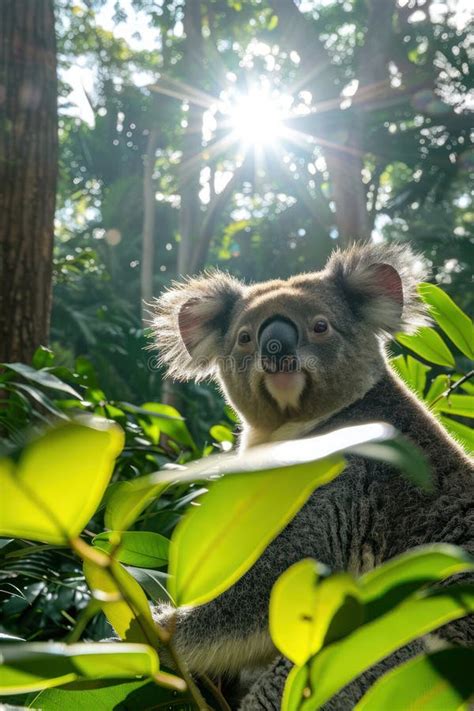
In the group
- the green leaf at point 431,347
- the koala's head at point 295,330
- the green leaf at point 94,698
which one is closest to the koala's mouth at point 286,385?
the koala's head at point 295,330

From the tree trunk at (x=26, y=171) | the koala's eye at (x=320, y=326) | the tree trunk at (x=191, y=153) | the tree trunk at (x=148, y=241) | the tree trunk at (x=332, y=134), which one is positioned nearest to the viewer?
the koala's eye at (x=320, y=326)

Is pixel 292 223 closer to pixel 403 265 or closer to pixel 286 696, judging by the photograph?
pixel 403 265

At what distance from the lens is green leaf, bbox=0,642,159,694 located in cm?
42

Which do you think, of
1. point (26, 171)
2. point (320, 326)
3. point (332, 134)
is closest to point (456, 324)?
point (320, 326)

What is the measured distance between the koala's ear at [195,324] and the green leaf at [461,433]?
1131 millimetres

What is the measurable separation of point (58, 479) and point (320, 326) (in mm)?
2503

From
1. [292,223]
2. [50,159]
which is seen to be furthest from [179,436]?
[292,223]

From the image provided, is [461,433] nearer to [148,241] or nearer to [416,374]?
[416,374]

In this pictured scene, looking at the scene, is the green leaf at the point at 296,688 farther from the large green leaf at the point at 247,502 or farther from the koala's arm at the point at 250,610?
the koala's arm at the point at 250,610

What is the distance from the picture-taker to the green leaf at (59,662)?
415 millimetres

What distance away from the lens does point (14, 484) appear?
386 mm

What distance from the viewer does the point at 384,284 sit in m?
3.01

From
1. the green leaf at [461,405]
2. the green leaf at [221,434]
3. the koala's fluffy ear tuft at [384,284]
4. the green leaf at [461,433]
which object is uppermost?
the koala's fluffy ear tuft at [384,284]

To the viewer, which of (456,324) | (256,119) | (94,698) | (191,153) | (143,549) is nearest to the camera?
(94,698)
